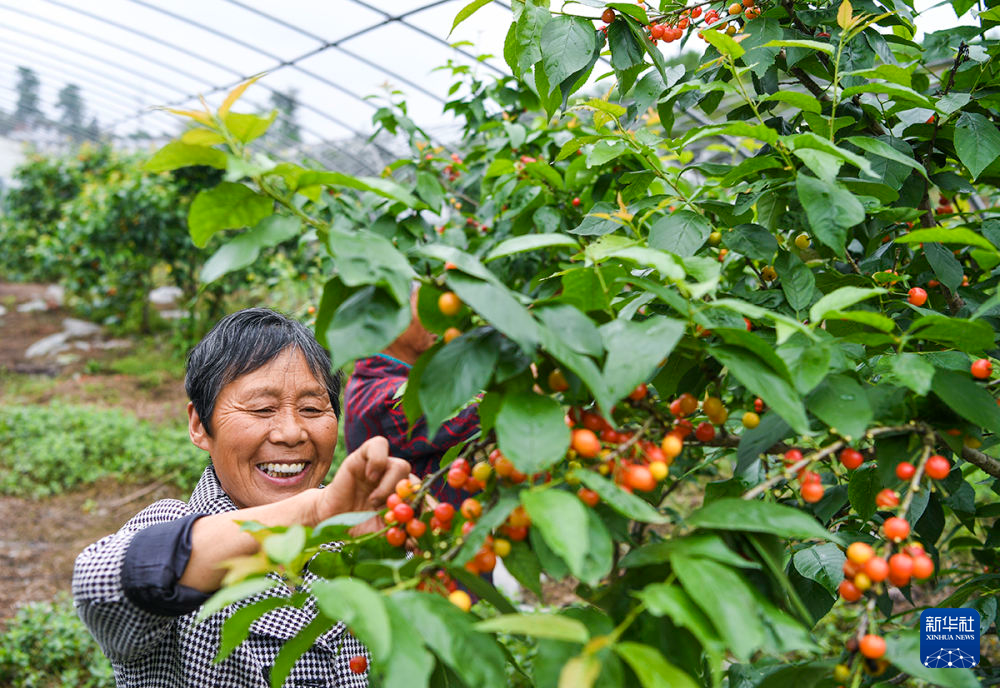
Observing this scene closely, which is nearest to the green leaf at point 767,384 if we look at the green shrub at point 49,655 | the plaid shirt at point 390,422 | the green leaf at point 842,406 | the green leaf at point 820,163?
the green leaf at point 842,406

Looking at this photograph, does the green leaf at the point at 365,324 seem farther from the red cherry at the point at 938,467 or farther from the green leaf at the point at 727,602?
the red cherry at the point at 938,467

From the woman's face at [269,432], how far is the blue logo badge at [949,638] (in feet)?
3.61

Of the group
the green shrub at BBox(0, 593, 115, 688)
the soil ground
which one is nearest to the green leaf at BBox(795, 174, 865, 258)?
the green shrub at BBox(0, 593, 115, 688)

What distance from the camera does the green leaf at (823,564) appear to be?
1.11 m

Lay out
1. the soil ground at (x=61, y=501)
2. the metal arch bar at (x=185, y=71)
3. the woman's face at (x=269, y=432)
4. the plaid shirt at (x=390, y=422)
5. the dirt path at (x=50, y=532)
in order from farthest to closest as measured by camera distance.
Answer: the metal arch bar at (x=185, y=71), the soil ground at (x=61, y=501), the dirt path at (x=50, y=532), the plaid shirt at (x=390, y=422), the woman's face at (x=269, y=432)

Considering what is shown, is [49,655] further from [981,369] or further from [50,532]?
[981,369]

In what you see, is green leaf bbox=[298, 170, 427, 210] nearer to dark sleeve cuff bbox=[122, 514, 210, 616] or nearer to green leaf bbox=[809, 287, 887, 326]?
green leaf bbox=[809, 287, 887, 326]

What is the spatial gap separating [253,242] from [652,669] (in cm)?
49

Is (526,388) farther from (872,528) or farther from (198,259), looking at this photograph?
(198,259)

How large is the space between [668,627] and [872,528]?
0.64 meters

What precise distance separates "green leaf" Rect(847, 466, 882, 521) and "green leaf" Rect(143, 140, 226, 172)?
0.90 metres

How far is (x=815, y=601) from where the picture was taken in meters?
1.14

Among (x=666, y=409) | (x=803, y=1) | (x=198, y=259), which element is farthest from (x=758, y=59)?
(x=198, y=259)

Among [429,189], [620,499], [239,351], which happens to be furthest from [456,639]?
[429,189]
